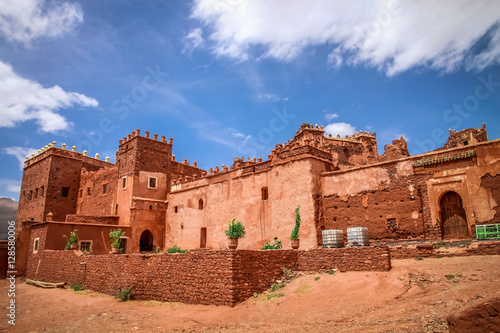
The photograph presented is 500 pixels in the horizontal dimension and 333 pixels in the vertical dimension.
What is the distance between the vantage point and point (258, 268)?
1296cm

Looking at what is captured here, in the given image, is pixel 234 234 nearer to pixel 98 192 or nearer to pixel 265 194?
pixel 265 194

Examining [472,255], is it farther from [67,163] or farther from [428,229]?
[67,163]

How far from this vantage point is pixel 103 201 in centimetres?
Answer: 3309

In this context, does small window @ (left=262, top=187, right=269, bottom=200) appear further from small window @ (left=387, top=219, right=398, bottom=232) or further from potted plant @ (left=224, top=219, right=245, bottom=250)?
small window @ (left=387, top=219, right=398, bottom=232)

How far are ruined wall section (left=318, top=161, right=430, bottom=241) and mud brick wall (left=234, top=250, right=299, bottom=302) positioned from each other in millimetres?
6166

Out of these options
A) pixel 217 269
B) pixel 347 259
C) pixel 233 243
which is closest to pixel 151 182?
pixel 233 243

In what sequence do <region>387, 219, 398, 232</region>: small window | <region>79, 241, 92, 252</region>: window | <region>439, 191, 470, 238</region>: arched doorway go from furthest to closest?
<region>79, 241, 92, 252</region>: window < <region>387, 219, 398, 232</region>: small window < <region>439, 191, 470, 238</region>: arched doorway

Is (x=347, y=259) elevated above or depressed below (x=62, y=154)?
below

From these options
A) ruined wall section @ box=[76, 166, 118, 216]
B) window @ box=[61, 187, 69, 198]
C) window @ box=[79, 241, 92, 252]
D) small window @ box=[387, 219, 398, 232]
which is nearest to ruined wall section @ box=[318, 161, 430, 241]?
small window @ box=[387, 219, 398, 232]

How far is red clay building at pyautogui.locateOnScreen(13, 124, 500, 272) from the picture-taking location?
54.9 feet

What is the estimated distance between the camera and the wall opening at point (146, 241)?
30.0m

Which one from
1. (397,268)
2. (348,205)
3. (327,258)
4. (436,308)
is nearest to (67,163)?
(348,205)

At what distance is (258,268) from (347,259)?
326 centimetres

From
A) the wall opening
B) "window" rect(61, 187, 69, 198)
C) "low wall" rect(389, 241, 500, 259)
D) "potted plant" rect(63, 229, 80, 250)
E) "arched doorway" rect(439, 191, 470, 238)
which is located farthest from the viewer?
"window" rect(61, 187, 69, 198)
